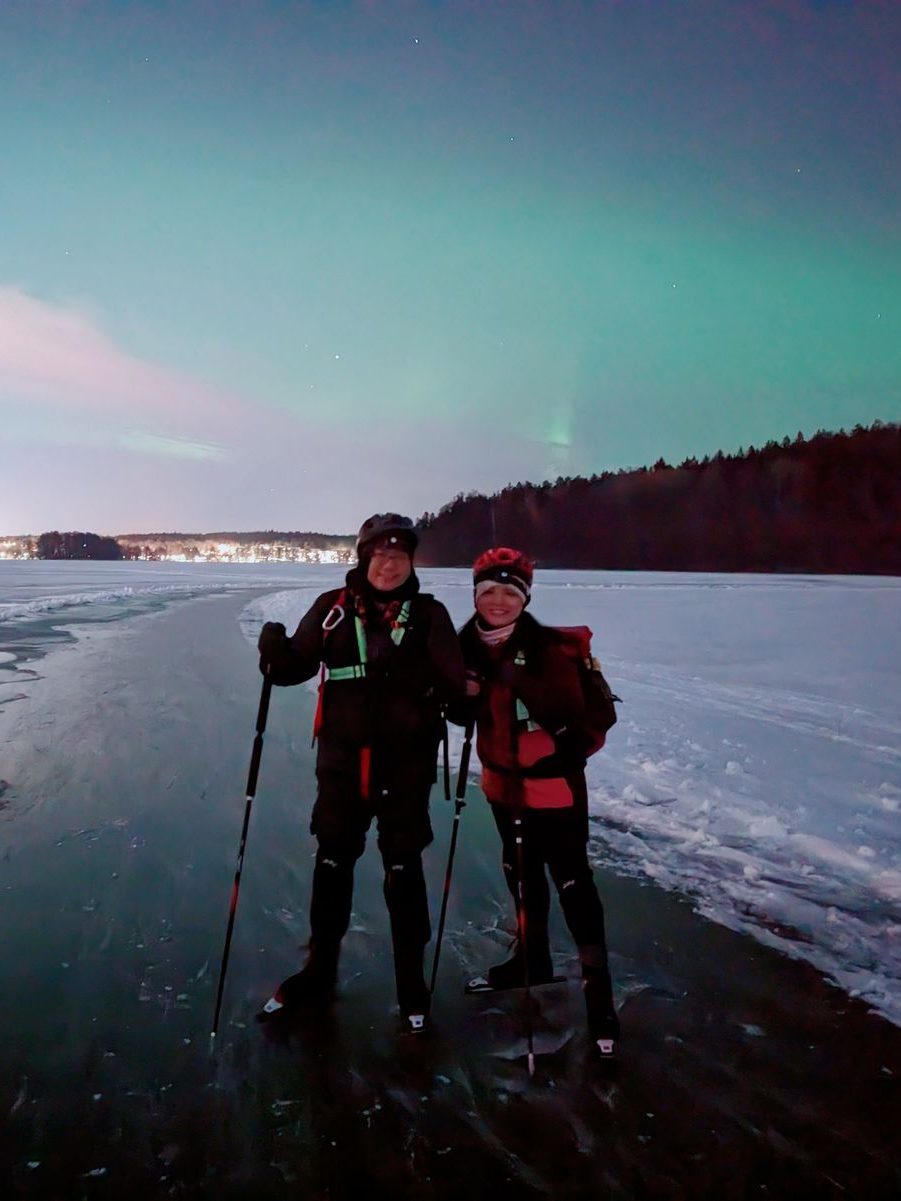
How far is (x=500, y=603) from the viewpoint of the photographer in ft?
10.1

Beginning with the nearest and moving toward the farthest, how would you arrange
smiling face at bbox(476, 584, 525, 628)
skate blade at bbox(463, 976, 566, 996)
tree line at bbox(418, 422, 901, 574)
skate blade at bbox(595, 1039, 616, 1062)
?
1. skate blade at bbox(595, 1039, 616, 1062)
2. smiling face at bbox(476, 584, 525, 628)
3. skate blade at bbox(463, 976, 566, 996)
4. tree line at bbox(418, 422, 901, 574)

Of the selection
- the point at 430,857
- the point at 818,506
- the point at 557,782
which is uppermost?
the point at 818,506

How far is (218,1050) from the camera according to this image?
2.79 metres

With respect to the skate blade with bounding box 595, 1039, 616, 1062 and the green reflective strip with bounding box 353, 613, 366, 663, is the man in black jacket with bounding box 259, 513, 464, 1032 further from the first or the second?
the skate blade with bounding box 595, 1039, 616, 1062

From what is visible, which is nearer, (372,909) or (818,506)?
(372,909)

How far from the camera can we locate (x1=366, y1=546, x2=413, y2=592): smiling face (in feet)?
10.1

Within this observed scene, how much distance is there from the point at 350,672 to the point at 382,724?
253 mm

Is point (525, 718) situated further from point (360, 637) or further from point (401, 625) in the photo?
point (360, 637)

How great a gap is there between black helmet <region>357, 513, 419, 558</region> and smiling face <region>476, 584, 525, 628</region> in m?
0.38

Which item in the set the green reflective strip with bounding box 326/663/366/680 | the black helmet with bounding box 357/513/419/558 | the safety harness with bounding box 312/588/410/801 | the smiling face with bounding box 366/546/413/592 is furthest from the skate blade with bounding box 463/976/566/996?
the black helmet with bounding box 357/513/419/558

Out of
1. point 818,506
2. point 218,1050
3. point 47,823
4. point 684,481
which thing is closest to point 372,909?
point 218,1050

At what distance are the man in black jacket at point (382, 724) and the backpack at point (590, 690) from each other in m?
0.47

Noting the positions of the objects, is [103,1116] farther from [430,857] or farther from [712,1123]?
Result: [430,857]

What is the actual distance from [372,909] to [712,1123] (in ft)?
6.83
